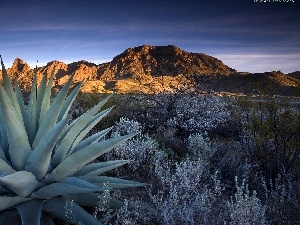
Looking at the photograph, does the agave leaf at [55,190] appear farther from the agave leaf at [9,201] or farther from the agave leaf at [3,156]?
the agave leaf at [3,156]

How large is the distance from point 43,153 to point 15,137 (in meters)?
0.27

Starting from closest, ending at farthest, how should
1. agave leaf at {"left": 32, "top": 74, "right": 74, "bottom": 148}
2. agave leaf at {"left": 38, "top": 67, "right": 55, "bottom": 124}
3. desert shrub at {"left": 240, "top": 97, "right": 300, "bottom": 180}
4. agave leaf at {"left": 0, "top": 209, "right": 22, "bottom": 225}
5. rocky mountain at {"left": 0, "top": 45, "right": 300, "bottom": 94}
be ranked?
agave leaf at {"left": 0, "top": 209, "right": 22, "bottom": 225} → agave leaf at {"left": 32, "top": 74, "right": 74, "bottom": 148} → agave leaf at {"left": 38, "top": 67, "right": 55, "bottom": 124} → desert shrub at {"left": 240, "top": 97, "right": 300, "bottom": 180} → rocky mountain at {"left": 0, "top": 45, "right": 300, "bottom": 94}

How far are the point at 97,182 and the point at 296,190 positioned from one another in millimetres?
2803

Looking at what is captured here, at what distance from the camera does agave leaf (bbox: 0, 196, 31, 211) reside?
8.73ft

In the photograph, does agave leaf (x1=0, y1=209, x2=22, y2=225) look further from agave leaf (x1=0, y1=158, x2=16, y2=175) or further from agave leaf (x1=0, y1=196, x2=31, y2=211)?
agave leaf (x1=0, y1=158, x2=16, y2=175)

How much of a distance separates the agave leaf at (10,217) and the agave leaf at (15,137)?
342 millimetres

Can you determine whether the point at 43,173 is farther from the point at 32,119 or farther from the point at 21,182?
the point at 32,119

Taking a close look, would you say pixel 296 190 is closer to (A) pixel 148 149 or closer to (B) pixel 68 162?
(A) pixel 148 149

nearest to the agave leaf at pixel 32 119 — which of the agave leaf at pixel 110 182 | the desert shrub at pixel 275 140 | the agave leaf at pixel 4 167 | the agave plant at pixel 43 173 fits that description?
the agave plant at pixel 43 173

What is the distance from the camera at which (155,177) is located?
5109mm

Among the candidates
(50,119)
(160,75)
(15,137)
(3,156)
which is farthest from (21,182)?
(160,75)

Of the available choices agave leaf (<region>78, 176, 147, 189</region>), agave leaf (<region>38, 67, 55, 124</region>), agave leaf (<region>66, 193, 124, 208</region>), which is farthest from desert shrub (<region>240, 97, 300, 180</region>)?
agave leaf (<region>38, 67, 55, 124</region>)

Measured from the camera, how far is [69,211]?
116 inches

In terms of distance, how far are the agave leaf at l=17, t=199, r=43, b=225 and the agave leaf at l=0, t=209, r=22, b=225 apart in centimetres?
10
